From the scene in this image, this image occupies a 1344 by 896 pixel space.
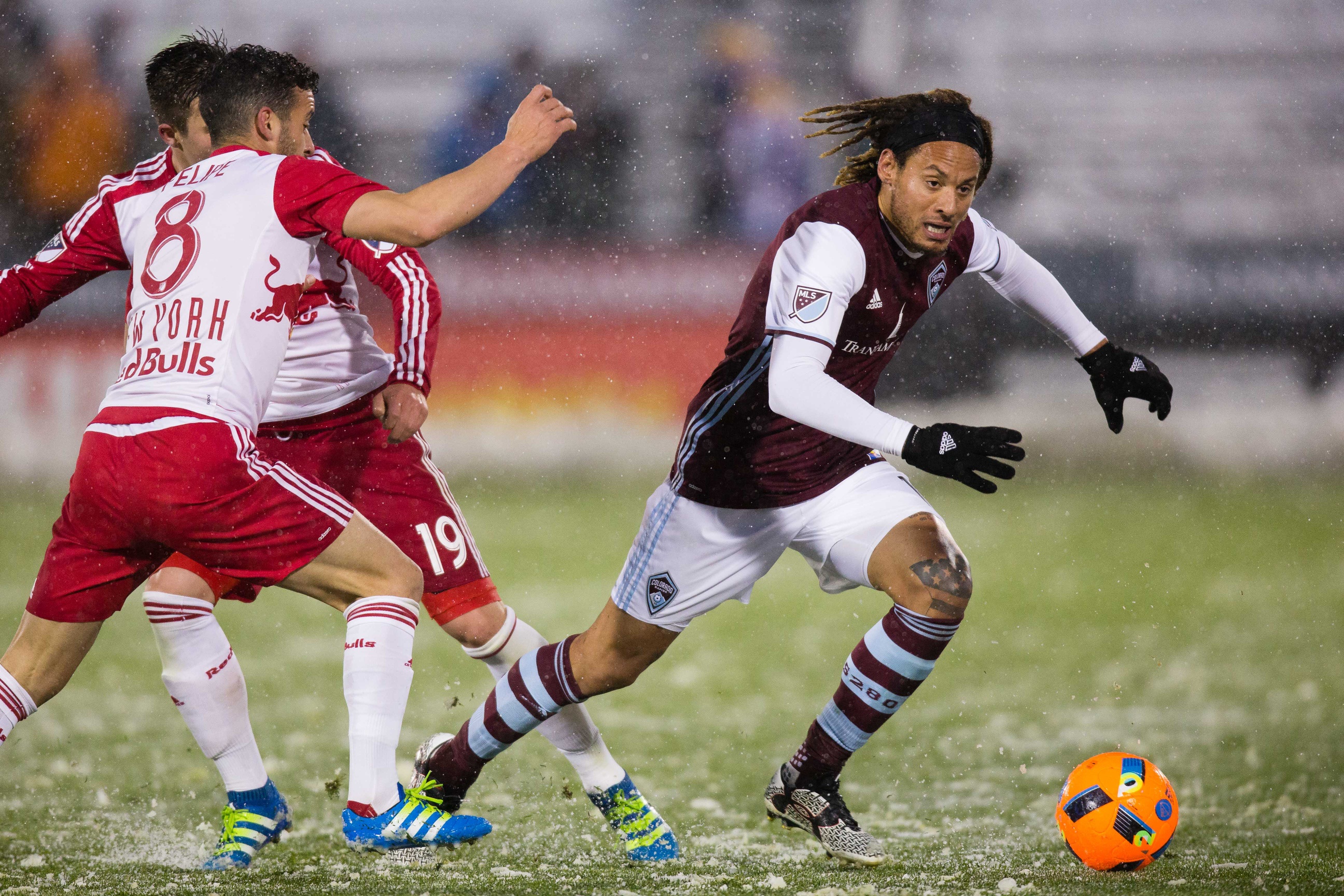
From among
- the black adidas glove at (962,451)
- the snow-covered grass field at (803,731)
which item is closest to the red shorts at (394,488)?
the snow-covered grass field at (803,731)

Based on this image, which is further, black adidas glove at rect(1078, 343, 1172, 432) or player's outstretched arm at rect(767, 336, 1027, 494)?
black adidas glove at rect(1078, 343, 1172, 432)

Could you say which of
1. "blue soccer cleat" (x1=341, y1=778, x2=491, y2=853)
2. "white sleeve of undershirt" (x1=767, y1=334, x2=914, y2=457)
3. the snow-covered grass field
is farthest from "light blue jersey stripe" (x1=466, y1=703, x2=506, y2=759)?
"white sleeve of undershirt" (x1=767, y1=334, x2=914, y2=457)

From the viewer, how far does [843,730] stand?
3771mm

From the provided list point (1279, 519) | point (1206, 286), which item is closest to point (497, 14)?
point (1206, 286)

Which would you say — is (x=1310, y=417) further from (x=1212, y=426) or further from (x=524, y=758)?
(x=524, y=758)

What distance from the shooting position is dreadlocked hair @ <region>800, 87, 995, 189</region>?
12.3 feet

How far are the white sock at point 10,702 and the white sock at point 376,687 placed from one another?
2.46 ft

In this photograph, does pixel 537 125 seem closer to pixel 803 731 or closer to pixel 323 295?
pixel 323 295

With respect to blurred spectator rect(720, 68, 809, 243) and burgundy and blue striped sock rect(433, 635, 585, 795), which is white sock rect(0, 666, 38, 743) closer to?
burgundy and blue striped sock rect(433, 635, 585, 795)

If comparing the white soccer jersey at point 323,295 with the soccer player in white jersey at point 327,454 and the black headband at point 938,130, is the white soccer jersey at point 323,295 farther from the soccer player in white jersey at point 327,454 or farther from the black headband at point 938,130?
the black headband at point 938,130

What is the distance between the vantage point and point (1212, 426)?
13070mm

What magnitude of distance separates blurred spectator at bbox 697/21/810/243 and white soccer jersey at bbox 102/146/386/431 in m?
8.94

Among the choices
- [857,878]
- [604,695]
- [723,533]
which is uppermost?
[723,533]

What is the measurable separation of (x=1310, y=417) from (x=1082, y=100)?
4.17m
